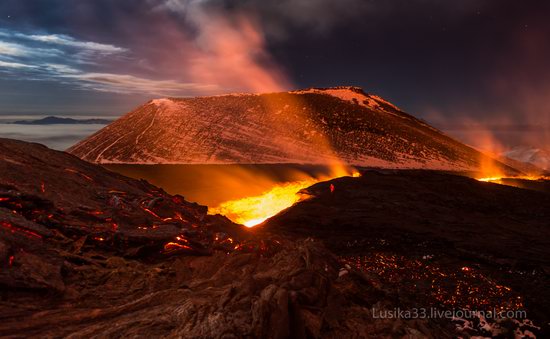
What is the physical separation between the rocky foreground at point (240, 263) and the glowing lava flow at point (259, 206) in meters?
1.72

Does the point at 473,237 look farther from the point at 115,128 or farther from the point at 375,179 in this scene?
the point at 115,128

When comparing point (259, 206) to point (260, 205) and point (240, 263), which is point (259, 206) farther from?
point (240, 263)

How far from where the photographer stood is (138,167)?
103 feet

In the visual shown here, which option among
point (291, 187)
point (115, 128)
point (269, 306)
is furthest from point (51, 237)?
point (115, 128)

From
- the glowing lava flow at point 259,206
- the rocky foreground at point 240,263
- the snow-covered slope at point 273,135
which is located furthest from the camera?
the snow-covered slope at point 273,135

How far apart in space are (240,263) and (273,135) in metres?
28.6

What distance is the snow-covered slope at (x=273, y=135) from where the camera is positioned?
34812 millimetres

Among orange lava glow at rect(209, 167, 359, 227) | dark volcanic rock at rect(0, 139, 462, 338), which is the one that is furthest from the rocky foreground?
orange lava glow at rect(209, 167, 359, 227)

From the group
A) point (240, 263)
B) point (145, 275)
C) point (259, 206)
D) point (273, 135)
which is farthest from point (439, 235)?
point (273, 135)

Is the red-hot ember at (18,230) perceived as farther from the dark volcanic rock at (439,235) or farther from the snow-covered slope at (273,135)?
the snow-covered slope at (273,135)

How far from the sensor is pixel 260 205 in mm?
22375

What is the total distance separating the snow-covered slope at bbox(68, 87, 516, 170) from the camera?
34.8m

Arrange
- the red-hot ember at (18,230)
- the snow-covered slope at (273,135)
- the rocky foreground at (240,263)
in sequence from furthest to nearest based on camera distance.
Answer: the snow-covered slope at (273,135) < the red-hot ember at (18,230) < the rocky foreground at (240,263)

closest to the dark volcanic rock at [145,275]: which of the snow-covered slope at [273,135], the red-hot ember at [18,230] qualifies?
the red-hot ember at [18,230]
